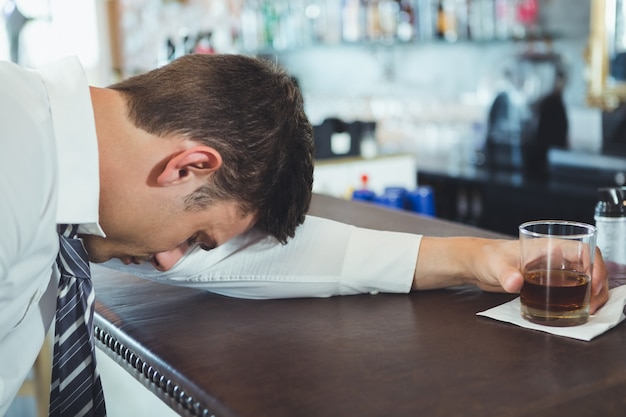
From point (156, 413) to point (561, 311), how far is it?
634 mm

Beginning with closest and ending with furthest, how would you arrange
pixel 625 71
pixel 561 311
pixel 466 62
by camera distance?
pixel 561 311
pixel 625 71
pixel 466 62

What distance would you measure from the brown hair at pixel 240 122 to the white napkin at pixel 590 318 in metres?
0.38

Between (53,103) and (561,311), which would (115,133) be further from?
(561,311)

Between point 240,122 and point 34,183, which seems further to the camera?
point 240,122

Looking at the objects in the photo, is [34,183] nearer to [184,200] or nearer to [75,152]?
[75,152]

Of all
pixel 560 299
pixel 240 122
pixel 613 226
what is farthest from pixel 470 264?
pixel 240 122

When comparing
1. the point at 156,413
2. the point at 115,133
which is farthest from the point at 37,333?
the point at 115,133

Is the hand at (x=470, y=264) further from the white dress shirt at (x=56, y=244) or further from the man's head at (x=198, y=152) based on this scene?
the man's head at (x=198, y=152)

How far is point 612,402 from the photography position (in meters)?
0.88

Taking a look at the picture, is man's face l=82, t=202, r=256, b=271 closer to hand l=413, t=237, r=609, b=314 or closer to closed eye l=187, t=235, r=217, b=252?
closed eye l=187, t=235, r=217, b=252

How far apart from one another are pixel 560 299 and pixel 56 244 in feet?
2.33

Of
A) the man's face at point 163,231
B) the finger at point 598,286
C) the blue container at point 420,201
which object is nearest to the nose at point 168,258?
the man's face at point 163,231

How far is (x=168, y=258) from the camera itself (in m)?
1.31

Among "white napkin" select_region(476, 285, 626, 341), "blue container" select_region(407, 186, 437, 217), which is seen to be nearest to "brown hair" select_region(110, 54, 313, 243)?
"white napkin" select_region(476, 285, 626, 341)
